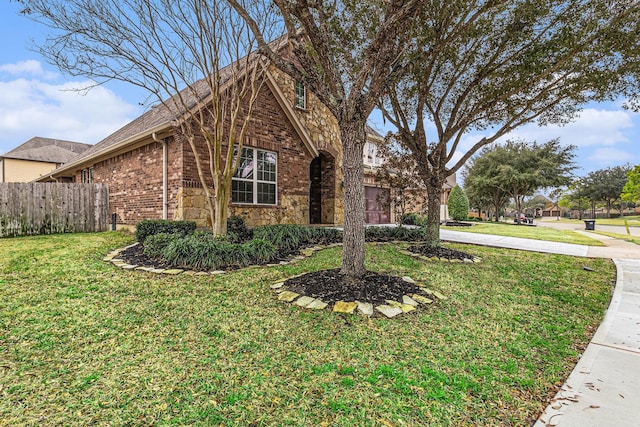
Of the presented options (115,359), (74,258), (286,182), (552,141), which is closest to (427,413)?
(115,359)

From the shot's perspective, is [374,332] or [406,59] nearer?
[374,332]

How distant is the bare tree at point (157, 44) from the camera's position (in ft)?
21.5

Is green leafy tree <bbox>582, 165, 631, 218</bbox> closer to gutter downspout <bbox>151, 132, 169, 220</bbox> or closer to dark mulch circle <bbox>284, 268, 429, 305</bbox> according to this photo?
dark mulch circle <bbox>284, 268, 429, 305</bbox>

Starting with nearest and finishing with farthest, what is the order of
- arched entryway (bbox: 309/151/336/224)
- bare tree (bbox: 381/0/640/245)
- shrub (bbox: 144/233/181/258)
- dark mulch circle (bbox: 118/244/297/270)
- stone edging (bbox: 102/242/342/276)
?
stone edging (bbox: 102/242/342/276), dark mulch circle (bbox: 118/244/297/270), bare tree (bbox: 381/0/640/245), shrub (bbox: 144/233/181/258), arched entryway (bbox: 309/151/336/224)

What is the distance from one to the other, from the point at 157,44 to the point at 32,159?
28183 millimetres

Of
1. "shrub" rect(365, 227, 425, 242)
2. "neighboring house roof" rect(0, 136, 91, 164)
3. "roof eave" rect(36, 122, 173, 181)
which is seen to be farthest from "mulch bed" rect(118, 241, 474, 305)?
"neighboring house roof" rect(0, 136, 91, 164)

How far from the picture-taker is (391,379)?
7.68 feet

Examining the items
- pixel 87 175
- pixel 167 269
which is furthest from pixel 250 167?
pixel 87 175

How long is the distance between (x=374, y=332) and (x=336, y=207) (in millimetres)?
9672

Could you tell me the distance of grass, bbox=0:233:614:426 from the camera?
2.00 meters

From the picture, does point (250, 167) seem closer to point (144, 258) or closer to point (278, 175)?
point (278, 175)

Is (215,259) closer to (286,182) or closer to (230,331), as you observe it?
(230,331)

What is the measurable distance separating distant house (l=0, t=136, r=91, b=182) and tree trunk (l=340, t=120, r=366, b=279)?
30.2 meters

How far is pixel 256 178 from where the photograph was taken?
9680 mm
